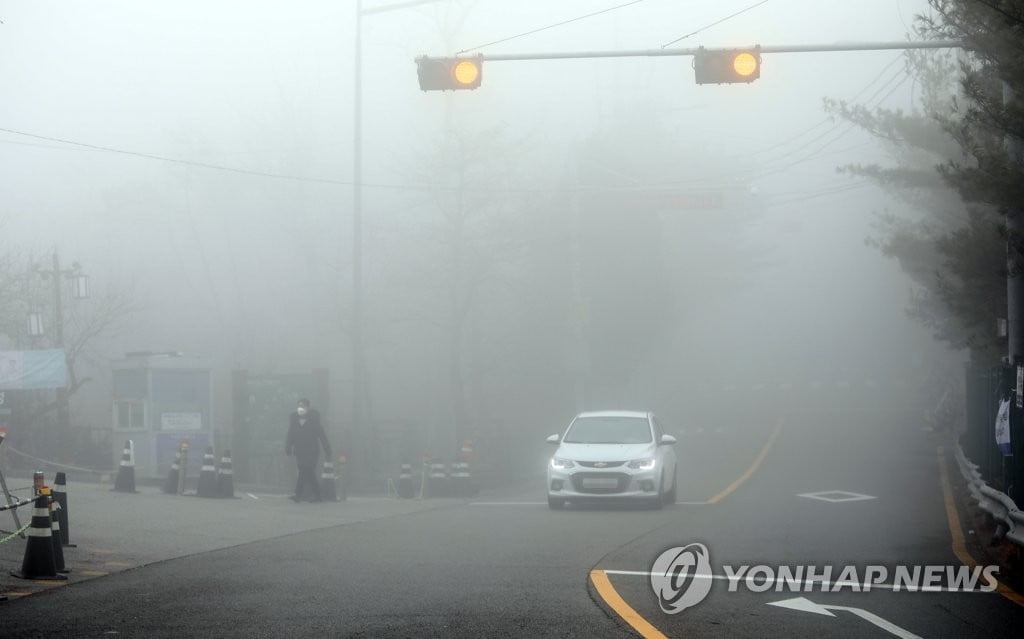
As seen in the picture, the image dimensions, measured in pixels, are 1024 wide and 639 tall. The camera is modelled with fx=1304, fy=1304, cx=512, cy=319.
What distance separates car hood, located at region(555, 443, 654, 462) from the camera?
66.0 ft

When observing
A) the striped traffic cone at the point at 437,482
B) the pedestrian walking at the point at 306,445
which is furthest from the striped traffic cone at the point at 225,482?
the striped traffic cone at the point at 437,482

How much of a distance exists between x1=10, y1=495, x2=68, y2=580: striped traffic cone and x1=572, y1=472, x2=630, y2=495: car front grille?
969cm

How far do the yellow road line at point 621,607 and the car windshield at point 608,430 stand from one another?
9623mm

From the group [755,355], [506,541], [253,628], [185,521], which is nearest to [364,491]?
[185,521]

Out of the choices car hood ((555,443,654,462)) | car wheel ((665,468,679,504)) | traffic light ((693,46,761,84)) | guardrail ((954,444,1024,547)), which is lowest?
car wheel ((665,468,679,504))

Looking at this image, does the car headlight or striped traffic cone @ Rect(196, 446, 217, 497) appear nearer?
the car headlight

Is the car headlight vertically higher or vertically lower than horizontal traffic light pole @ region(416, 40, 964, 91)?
lower

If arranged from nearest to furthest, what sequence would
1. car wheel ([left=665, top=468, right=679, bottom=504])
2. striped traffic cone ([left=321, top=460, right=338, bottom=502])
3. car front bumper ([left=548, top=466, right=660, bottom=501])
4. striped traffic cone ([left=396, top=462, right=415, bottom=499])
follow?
car front bumper ([left=548, top=466, right=660, bottom=501]) < car wheel ([left=665, top=468, right=679, bottom=504]) < striped traffic cone ([left=321, top=460, right=338, bottom=502]) < striped traffic cone ([left=396, top=462, right=415, bottom=499])

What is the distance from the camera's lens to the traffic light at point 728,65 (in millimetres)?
14703

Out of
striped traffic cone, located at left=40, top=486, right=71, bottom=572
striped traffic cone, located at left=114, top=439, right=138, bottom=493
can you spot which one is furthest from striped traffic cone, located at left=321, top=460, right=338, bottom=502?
striped traffic cone, located at left=40, top=486, right=71, bottom=572

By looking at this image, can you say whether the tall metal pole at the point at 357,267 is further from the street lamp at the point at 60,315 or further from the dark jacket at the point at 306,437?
the dark jacket at the point at 306,437

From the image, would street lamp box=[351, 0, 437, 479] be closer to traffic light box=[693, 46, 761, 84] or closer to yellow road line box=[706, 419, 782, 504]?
yellow road line box=[706, 419, 782, 504]

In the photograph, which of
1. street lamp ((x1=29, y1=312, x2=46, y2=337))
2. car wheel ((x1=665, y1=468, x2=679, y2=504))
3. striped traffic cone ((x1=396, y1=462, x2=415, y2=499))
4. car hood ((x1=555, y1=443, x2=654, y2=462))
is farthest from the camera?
street lamp ((x1=29, y1=312, x2=46, y2=337))

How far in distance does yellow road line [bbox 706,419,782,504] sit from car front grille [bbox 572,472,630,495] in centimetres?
264
